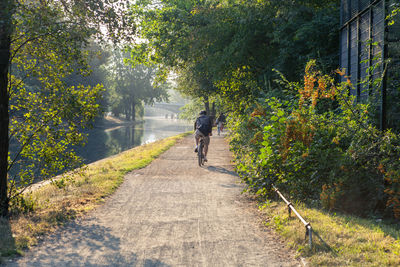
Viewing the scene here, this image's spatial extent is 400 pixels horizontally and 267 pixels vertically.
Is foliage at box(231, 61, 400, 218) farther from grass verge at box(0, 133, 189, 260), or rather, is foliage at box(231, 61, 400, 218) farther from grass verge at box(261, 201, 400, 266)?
grass verge at box(0, 133, 189, 260)

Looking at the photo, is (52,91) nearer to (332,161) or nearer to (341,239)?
(332,161)

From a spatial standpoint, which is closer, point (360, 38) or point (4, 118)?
point (4, 118)

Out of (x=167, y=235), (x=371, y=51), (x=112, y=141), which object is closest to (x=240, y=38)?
(x=371, y=51)

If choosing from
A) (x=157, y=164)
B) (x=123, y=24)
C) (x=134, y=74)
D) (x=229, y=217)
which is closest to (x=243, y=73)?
(x=157, y=164)

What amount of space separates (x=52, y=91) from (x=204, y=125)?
580 cm

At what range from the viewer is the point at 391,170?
5684 mm

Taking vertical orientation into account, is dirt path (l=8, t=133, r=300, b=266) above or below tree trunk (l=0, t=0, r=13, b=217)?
below

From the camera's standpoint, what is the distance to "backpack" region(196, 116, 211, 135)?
490 inches

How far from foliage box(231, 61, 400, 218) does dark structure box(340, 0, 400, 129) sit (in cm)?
51

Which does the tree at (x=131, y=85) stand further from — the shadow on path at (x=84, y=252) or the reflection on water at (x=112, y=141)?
the shadow on path at (x=84, y=252)

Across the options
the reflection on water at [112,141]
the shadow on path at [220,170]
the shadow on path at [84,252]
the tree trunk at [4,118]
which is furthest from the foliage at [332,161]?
the reflection on water at [112,141]

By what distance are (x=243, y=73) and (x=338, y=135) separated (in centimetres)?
1102

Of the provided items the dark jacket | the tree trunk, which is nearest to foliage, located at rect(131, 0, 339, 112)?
the dark jacket

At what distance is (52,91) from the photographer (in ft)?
24.7
